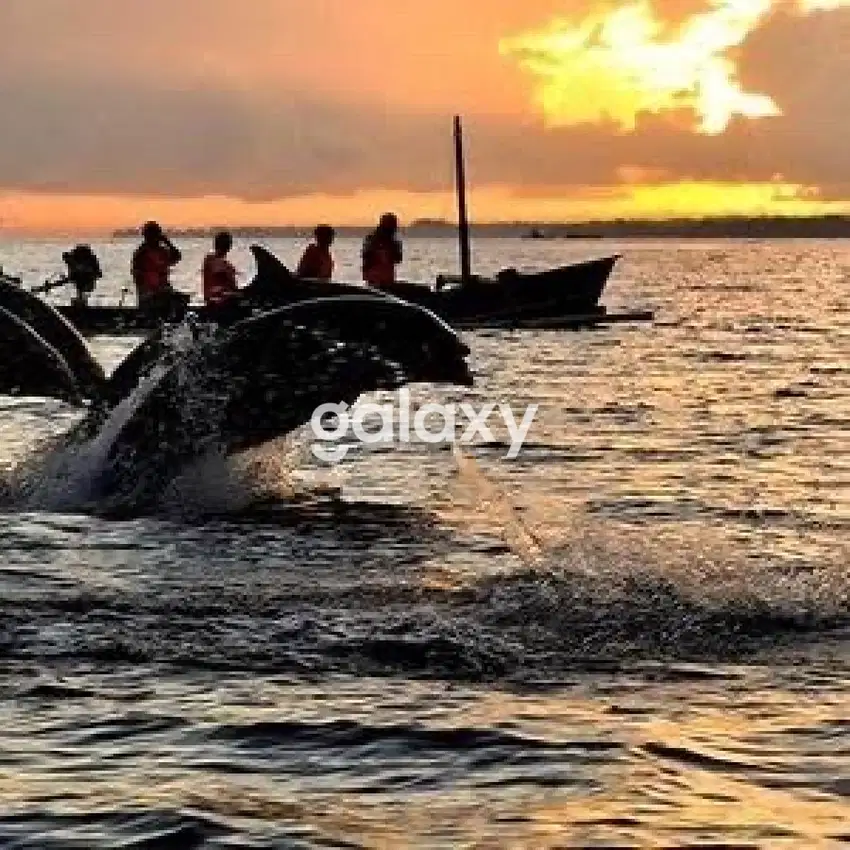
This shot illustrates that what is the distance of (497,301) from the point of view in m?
54.0

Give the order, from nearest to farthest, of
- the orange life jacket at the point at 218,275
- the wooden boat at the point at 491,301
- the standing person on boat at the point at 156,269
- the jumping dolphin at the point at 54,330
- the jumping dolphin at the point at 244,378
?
1. the jumping dolphin at the point at 244,378
2. the jumping dolphin at the point at 54,330
3. the orange life jacket at the point at 218,275
4. the standing person on boat at the point at 156,269
5. the wooden boat at the point at 491,301

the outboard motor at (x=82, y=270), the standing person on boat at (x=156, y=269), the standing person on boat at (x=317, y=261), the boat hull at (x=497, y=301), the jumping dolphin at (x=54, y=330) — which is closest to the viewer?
the jumping dolphin at (x=54, y=330)

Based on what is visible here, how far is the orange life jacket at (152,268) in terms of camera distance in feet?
126

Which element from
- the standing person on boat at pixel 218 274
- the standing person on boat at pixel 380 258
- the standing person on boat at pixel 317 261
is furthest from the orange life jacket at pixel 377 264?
the standing person on boat at pixel 317 261

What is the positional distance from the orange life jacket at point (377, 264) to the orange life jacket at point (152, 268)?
Answer: 4.85 meters

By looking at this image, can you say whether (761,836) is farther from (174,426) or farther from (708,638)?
(174,426)

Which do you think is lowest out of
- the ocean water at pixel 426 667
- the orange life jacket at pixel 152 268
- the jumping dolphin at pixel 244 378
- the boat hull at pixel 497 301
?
the ocean water at pixel 426 667

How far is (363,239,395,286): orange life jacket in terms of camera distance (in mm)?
34344

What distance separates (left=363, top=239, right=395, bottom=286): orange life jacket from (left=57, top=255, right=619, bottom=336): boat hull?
20.1 feet

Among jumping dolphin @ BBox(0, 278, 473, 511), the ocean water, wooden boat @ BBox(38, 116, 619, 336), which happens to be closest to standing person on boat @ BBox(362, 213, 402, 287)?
wooden boat @ BBox(38, 116, 619, 336)

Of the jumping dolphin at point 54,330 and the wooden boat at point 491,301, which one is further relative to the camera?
the wooden boat at point 491,301

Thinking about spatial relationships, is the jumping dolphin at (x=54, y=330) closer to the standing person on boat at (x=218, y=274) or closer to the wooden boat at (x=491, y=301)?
the standing person on boat at (x=218, y=274)

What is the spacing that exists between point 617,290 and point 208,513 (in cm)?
9754

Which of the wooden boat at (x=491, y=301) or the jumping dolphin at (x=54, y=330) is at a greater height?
the wooden boat at (x=491, y=301)
